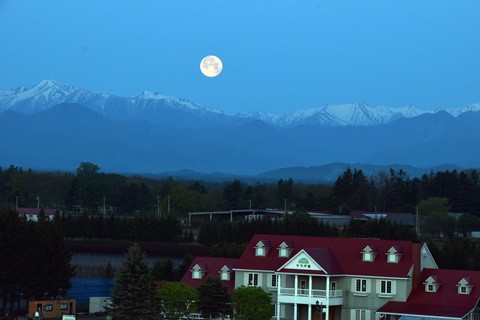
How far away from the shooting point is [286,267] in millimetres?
63531

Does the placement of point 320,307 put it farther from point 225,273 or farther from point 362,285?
point 225,273

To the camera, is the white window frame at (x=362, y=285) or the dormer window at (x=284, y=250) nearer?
the white window frame at (x=362, y=285)

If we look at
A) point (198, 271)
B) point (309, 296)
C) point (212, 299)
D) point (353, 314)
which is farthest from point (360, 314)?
point (198, 271)

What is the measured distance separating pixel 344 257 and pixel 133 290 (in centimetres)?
1373

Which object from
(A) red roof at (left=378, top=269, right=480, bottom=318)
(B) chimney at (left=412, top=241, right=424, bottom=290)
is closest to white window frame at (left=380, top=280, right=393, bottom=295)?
(A) red roof at (left=378, top=269, right=480, bottom=318)

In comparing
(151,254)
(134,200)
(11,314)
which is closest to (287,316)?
(11,314)

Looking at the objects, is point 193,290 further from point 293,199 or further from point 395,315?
point 293,199

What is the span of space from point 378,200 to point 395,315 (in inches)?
4052

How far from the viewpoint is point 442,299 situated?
200ft

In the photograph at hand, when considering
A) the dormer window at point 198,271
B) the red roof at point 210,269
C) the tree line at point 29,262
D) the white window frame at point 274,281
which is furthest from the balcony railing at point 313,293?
the tree line at point 29,262

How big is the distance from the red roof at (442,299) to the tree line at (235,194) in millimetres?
86275

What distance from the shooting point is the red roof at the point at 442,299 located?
2299 inches

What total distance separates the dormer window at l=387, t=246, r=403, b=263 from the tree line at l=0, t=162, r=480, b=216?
284ft

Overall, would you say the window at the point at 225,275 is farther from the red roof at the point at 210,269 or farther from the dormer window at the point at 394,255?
the dormer window at the point at 394,255
